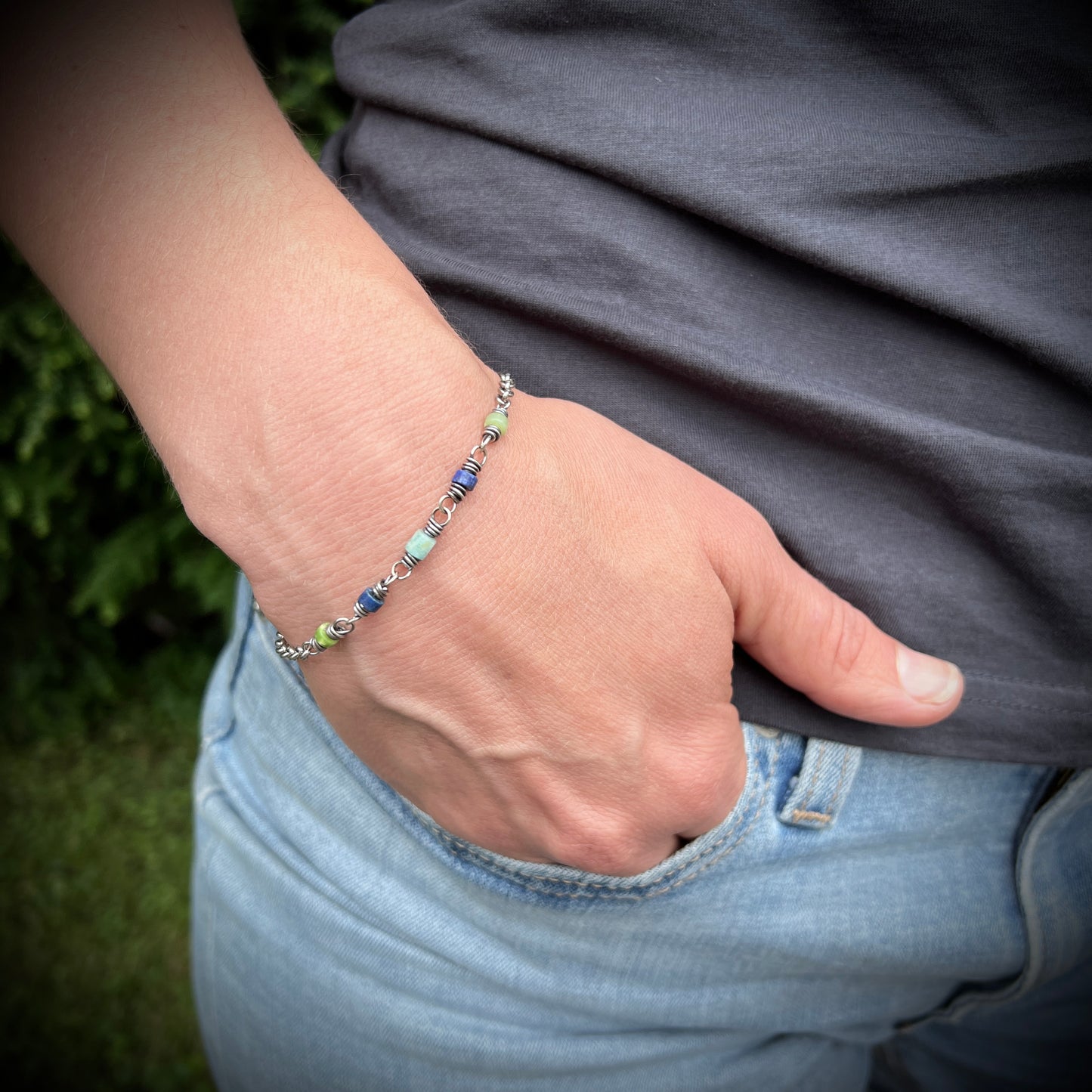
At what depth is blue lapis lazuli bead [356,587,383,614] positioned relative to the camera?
858mm

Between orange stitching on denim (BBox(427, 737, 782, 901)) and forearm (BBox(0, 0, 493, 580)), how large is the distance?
1.44 feet

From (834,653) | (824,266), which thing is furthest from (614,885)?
(824,266)

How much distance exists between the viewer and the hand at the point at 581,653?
88cm

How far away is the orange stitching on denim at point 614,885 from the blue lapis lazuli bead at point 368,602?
0.35 metres

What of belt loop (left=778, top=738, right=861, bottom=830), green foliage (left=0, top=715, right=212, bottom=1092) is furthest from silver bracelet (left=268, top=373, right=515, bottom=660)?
green foliage (left=0, top=715, right=212, bottom=1092)

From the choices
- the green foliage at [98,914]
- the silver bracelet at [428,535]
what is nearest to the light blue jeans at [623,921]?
the silver bracelet at [428,535]

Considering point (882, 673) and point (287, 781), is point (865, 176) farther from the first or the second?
point (287, 781)

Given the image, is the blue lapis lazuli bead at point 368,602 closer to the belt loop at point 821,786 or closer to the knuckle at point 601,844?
the knuckle at point 601,844

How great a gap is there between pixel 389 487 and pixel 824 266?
59 centimetres

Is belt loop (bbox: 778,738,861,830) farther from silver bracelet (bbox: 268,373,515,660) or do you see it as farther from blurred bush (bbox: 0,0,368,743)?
blurred bush (bbox: 0,0,368,743)

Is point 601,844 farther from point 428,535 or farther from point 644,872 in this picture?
point 428,535

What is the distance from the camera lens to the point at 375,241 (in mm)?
906

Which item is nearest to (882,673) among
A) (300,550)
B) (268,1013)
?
(300,550)

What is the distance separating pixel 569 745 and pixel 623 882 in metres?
0.22
